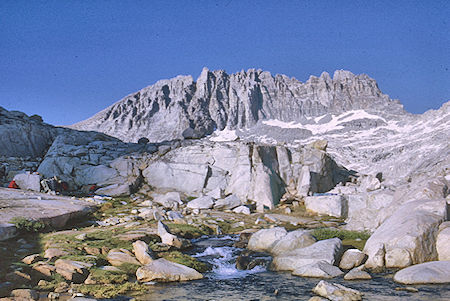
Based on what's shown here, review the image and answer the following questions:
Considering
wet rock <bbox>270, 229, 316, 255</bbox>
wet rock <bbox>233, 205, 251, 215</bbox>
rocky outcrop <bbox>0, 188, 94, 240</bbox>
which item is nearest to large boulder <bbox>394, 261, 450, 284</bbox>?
wet rock <bbox>270, 229, 316, 255</bbox>

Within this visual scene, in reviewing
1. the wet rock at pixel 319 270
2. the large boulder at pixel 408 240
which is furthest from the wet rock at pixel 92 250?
the large boulder at pixel 408 240

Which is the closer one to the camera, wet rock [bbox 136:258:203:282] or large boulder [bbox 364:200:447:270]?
wet rock [bbox 136:258:203:282]

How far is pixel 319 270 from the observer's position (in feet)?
35.3

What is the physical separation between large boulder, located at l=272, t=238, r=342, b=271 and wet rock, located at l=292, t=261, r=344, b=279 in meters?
0.37

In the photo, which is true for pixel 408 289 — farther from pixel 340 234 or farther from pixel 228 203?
pixel 228 203

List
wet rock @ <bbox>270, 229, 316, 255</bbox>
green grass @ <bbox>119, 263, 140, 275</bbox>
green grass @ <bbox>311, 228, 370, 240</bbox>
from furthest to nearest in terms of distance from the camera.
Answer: green grass @ <bbox>311, 228, 370, 240</bbox> → wet rock @ <bbox>270, 229, 316, 255</bbox> → green grass @ <bbox>119, 263, 140, 275</bbox>

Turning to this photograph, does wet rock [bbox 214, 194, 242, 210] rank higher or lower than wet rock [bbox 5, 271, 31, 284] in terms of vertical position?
higher

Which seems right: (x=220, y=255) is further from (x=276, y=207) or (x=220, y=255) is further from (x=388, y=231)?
(x=276, y=207)

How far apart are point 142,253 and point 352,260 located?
8.31 meters

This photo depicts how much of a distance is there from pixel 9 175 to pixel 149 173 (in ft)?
48.3

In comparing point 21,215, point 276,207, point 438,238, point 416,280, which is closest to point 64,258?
point 21,215

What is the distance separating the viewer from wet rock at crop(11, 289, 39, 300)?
8219mm

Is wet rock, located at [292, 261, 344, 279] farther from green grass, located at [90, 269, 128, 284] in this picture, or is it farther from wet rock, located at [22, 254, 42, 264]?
wet rock, located at [22, 254, 42, 264]

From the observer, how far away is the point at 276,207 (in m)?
29.8
